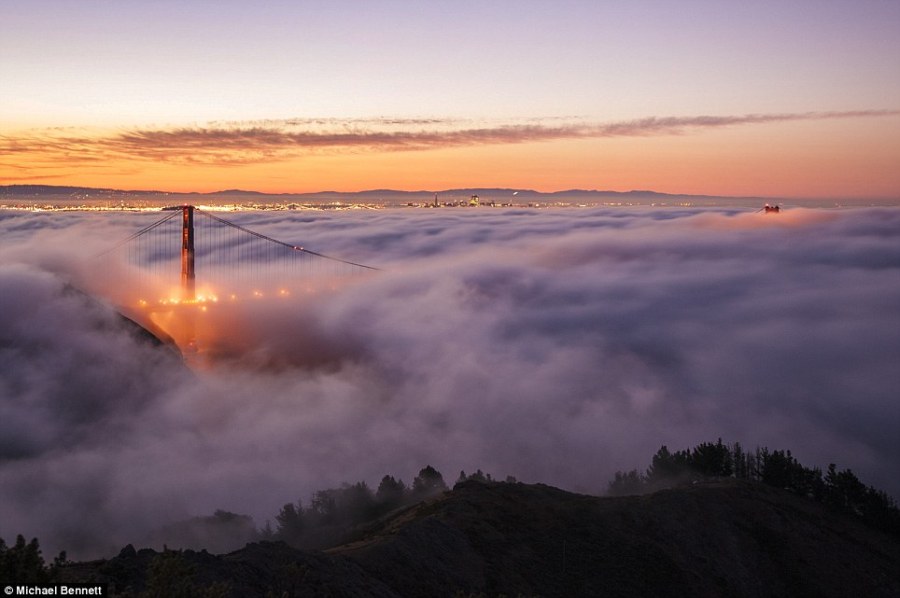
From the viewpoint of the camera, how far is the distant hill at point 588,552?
22.2 meters

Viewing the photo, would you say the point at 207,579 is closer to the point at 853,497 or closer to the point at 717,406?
the point at 853,497

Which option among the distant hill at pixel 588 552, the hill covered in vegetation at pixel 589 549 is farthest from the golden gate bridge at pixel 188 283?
the distant hill at pixel 588 552

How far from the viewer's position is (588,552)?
29.2 meters

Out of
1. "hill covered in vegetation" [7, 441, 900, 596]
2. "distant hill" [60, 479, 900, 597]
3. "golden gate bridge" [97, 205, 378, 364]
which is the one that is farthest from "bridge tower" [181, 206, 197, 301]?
"distant hill" [60, 479, 900, 597]

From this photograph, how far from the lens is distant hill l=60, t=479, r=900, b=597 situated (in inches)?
874

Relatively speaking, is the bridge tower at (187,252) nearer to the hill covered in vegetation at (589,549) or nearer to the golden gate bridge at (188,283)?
the golden gate bridge at (188,283)

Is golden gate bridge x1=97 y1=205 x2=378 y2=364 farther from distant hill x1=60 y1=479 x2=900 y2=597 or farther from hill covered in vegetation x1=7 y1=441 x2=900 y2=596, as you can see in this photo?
distant hill x1=60 y1=479 x2=900 y2=597

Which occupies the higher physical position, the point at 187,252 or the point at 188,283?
the point at 187,252

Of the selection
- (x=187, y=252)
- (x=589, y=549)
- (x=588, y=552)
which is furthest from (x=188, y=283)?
(x=588, y=552)

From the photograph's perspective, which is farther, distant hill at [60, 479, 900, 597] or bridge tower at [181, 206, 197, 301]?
bridge tower at [181, 206, 197, 301]

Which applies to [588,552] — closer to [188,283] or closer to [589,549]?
[589,549]

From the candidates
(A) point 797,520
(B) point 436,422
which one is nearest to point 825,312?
(B) point 436,422

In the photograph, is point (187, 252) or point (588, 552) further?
point (187, 252)

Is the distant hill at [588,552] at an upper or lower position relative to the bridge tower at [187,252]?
lower
